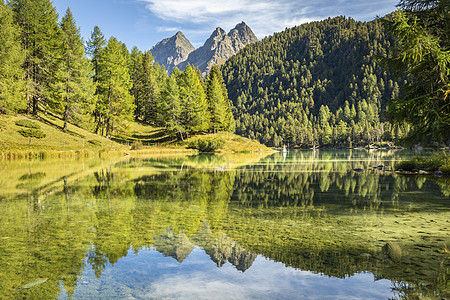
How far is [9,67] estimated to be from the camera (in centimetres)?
4178

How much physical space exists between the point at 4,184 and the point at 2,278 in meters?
14.1

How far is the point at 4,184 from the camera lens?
1681 cm

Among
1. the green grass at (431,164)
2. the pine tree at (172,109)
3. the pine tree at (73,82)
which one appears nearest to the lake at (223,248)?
the green grass at (431,164)

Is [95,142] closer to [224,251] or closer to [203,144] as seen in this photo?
[203,144]

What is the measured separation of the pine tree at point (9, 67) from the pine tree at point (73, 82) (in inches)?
248

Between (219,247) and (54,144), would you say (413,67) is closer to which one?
(219,247)

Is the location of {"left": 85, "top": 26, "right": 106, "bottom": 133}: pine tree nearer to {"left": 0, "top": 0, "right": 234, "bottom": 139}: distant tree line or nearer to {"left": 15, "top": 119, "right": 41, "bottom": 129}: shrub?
{"left": 0, "top": 0, "right": 234, "bottom": 139}: distant tree line

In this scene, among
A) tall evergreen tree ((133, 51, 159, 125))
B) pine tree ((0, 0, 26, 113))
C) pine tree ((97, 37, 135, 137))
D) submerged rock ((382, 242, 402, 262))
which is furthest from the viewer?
tall evergreen tree ((133, 51, 159, 125))

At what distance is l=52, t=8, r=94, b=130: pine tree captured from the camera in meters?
49.8

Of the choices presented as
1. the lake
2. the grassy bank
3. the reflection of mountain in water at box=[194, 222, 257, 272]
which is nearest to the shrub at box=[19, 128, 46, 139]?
the grassy bank

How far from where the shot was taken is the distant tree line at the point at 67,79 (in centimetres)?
4344

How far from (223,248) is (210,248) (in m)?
0.30

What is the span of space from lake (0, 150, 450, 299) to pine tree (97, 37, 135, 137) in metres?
50.4

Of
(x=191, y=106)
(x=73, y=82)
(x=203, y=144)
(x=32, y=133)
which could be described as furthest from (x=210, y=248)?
(x=191, y=106)
